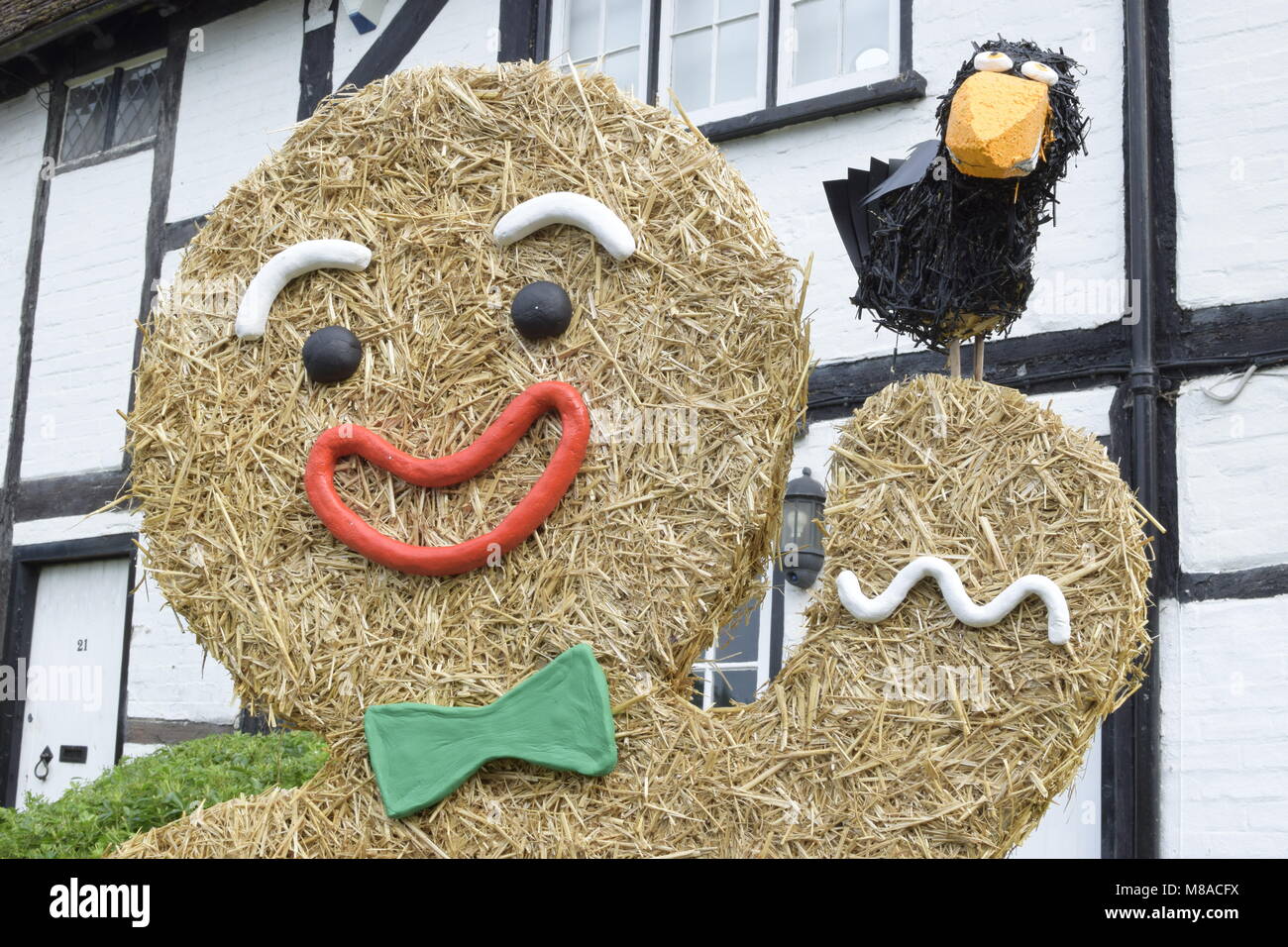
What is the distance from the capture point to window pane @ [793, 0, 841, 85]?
5855mm

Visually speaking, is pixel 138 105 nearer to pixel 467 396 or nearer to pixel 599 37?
pixel 599 37

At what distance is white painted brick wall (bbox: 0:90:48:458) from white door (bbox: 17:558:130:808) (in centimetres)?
115

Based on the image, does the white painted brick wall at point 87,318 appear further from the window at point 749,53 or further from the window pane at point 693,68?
the window pane at point 693,68

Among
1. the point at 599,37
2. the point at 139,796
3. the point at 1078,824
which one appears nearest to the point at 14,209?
the point at 599,37

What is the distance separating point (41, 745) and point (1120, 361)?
6.52 meters

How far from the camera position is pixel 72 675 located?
7.86m

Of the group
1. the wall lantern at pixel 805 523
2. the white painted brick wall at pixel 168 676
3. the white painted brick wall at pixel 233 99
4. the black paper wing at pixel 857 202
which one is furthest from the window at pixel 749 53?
the white painted brick wall at pixel 168 676

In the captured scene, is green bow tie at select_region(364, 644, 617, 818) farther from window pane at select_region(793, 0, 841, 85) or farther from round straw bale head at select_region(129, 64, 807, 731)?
window pane at select_region(793, 0, 841, 85)

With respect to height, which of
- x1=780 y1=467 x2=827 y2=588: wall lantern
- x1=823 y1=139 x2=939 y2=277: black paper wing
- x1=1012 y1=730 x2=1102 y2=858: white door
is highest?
x1=823 y1=139 x2=939 y2=277: black paper wing

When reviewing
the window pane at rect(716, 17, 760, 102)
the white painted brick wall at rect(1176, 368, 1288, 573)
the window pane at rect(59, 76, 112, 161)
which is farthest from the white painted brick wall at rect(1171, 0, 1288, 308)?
the window pane at rect(59, 76, 112, 161)

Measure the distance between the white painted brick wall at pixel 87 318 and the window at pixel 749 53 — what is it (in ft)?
10.3

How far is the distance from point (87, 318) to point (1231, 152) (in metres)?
6.53
